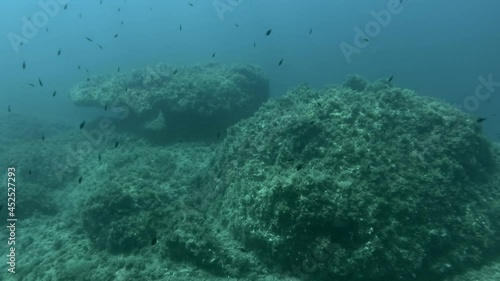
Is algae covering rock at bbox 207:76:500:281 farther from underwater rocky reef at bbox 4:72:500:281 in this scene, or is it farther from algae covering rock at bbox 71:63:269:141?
algae covering rock at bbox 71:63:269:141

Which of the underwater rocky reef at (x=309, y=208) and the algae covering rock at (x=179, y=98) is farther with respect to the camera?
the algae covering rock at (x=179, y=98)

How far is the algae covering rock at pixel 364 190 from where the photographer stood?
9.49 metres

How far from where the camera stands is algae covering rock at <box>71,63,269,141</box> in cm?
2094

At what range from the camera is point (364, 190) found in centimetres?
1021

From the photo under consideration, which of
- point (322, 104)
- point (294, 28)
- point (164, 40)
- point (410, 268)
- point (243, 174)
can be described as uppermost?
point (294, 28)

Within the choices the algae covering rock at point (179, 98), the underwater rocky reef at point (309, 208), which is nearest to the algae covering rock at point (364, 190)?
the underwater rocky reef at point (309, 208)

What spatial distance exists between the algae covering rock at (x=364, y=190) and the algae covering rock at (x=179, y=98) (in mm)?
6792

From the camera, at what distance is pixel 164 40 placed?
11494 cm

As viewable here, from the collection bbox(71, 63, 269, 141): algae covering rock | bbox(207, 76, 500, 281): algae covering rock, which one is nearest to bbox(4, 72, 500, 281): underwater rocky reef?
bbox(207, 76, 500, 281): algae covering rock

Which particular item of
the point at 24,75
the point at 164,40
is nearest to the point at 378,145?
the point at 24,75

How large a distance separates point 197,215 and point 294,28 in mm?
134503

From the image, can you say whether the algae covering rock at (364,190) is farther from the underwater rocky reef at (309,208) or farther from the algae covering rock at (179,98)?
the algae covering rock at (179,98)

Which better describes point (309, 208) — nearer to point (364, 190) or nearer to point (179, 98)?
point (364, 190)

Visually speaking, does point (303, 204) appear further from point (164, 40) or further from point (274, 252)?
point (164, 40)
